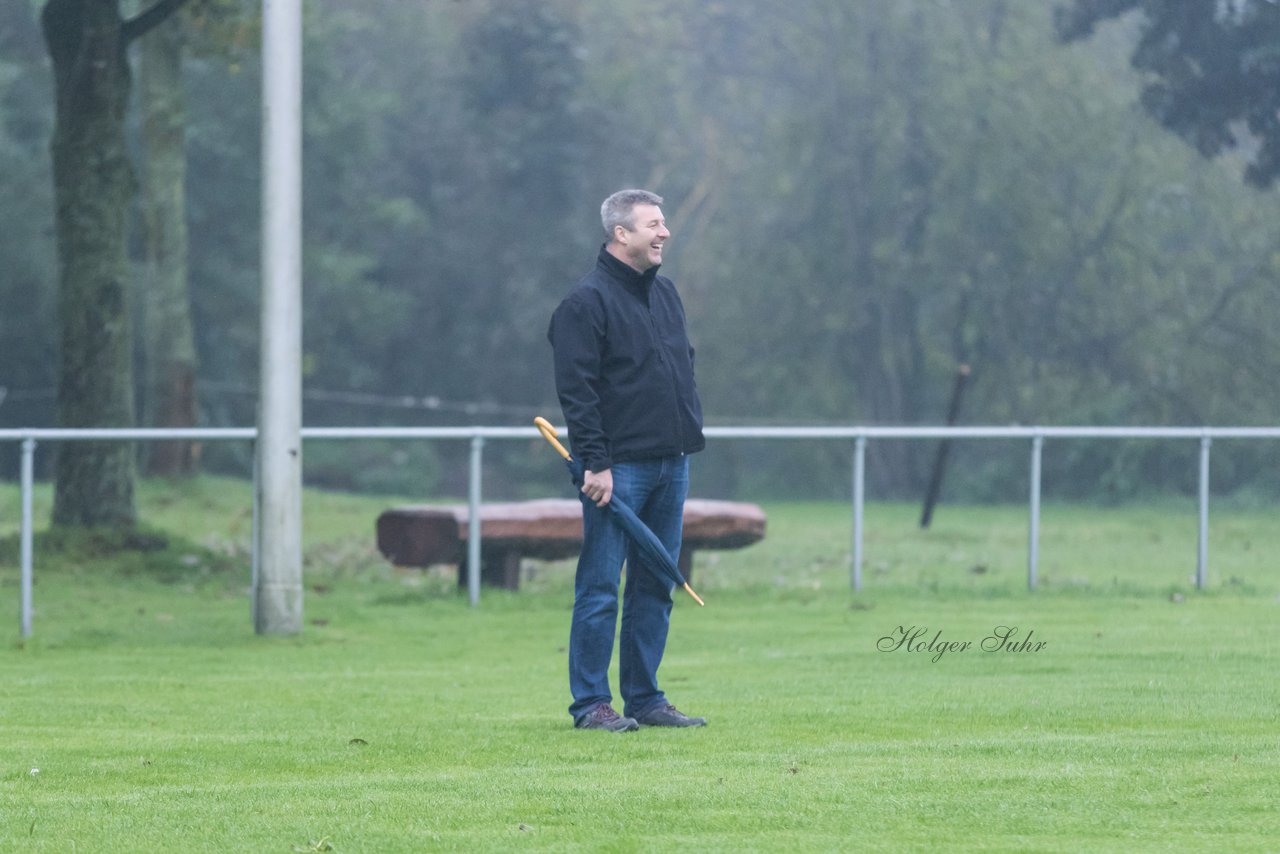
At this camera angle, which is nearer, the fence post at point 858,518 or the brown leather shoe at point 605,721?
the brown leather shoe at point 605,721

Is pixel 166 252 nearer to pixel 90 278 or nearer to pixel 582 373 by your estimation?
pixel 90 278

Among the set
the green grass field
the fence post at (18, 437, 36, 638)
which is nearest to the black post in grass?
the green grass field

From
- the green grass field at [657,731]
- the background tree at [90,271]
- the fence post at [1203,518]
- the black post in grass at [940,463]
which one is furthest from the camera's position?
the black post in grass at [940,463]

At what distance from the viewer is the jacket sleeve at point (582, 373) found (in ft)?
23.9

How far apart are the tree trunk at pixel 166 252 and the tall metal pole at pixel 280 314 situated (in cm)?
1297

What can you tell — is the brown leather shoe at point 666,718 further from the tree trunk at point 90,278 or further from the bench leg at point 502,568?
the tree trunk at point 90,278

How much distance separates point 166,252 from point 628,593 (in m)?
18.8

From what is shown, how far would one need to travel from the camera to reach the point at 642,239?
7383mm

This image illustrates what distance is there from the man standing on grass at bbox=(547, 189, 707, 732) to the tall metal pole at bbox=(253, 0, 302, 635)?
12.6ft

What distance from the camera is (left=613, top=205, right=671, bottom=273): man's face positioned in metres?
7.38

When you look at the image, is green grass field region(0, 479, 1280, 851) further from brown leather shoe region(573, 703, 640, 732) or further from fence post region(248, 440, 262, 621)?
fence post region(248, 440, 262, 621)

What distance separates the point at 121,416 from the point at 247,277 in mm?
24602
